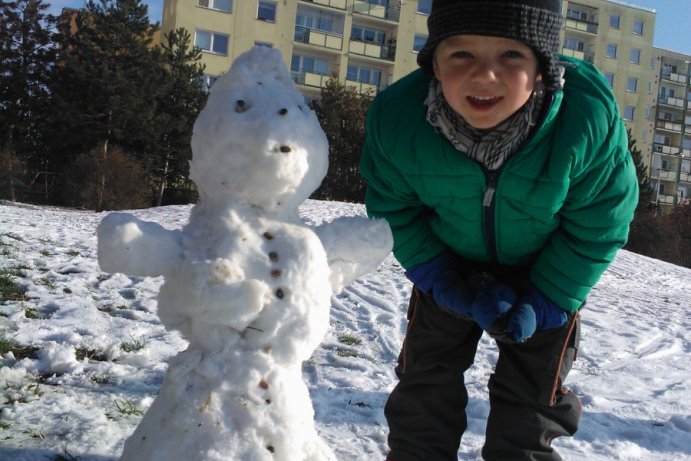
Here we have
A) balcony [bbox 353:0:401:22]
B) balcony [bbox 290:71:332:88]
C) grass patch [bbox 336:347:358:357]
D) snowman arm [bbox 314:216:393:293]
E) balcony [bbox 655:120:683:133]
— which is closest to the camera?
snowman arm [bbox 314:216:393:293]

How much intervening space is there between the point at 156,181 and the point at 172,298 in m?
19.0

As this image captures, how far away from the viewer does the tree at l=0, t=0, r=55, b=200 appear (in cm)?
2017

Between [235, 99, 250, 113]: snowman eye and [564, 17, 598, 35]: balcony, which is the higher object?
[564, 17, 598, 35]: balcony

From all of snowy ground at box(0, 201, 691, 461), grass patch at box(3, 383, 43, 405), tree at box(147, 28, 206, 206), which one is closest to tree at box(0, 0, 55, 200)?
tree at box(147, 28, 206, 206)

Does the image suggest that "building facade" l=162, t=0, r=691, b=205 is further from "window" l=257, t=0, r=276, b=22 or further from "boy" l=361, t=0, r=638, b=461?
"boy" l=361, t=0, r=638, b=461

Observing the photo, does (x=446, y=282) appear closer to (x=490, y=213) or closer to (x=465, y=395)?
(x=490, y=213)

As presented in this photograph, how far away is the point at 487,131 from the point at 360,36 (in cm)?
2668

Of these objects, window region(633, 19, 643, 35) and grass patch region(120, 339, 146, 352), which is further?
window region(633, 19, 643, 35)

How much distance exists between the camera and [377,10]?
26.9 meters

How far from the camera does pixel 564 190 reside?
1.90 m

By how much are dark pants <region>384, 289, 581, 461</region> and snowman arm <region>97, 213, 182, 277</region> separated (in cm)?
111

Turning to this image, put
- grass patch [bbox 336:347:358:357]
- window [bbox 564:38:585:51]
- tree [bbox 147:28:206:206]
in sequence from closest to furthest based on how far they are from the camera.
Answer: grass patch [bbox 336:347:358:357] → tree [bbox 147:28:206:206] → window [bbox 564:38:585:51]

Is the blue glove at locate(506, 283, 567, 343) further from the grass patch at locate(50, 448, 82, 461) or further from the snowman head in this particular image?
the grass patch at locate(50, 448, 82, 461)

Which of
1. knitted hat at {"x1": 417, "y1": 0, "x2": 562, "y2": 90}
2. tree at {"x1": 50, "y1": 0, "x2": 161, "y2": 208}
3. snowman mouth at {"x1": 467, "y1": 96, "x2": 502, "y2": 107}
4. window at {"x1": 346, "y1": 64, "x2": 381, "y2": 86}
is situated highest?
window at {"x1": 346, "y1": 64, "x2": 381, "y2": 86}
